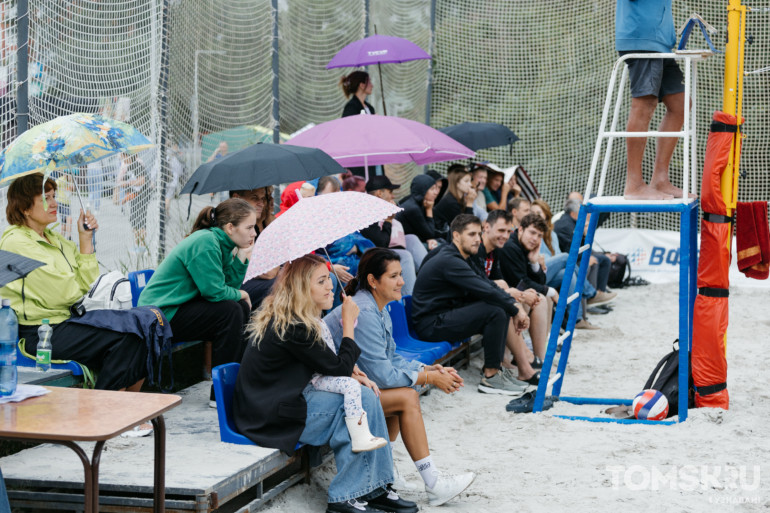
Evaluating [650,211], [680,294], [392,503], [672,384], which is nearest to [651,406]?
[672,384]

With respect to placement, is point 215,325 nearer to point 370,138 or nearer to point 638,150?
point 370,138

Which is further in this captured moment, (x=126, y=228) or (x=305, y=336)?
(x=126, y=228)

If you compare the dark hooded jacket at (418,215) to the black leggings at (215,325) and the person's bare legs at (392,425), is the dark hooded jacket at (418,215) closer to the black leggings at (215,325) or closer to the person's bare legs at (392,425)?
the black leggings at (215,325)

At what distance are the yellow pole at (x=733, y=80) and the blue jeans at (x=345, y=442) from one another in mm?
3149

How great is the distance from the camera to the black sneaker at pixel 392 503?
4.33 meters

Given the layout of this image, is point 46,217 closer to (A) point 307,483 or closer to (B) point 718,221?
(A) point 307,483

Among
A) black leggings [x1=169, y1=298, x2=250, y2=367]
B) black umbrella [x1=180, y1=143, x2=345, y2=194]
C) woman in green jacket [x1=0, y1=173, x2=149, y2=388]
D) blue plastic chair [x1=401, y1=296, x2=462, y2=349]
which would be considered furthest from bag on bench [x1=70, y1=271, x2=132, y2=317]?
blue plastic chair [x1=401, y1=296, x2=462, y2=349]

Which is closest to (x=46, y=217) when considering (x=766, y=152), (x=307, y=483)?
(x=307, y=483)

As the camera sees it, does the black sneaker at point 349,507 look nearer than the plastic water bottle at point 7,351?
No

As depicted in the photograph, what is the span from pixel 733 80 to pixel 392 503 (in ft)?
12.6

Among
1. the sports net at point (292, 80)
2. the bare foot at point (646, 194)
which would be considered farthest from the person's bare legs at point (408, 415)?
the sports net at point (292, 80)

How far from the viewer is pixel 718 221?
6.14 metres

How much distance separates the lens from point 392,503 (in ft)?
14.2

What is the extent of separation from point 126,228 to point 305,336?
325 cm
